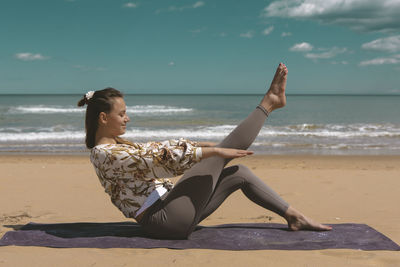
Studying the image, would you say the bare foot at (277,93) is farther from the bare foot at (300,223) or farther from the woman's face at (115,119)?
the woman's face at (115,119)

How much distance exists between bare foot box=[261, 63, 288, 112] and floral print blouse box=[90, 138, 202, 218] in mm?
766

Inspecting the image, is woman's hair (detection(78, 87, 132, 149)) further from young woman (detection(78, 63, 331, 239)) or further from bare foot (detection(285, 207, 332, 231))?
bare foot (detection(285, 207, 332, 231))

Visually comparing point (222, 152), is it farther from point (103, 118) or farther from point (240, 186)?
point (103, 118)

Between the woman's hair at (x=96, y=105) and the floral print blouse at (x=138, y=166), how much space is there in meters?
0.13

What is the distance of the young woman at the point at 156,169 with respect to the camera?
271 centimetres

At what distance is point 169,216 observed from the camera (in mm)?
3004

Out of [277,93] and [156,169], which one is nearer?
[156,169]

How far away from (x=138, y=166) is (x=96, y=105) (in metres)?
0.58

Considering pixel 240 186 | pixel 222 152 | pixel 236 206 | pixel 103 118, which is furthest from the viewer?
pixel 236 206

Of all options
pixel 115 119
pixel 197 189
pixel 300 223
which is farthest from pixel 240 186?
pixel 115 119

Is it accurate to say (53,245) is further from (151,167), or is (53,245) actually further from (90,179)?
(90,179)

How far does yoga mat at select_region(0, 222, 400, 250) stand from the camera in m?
3.10

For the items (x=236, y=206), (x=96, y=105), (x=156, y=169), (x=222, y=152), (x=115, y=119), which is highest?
(x=96, y=105)

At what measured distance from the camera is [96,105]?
2930 millimetres
